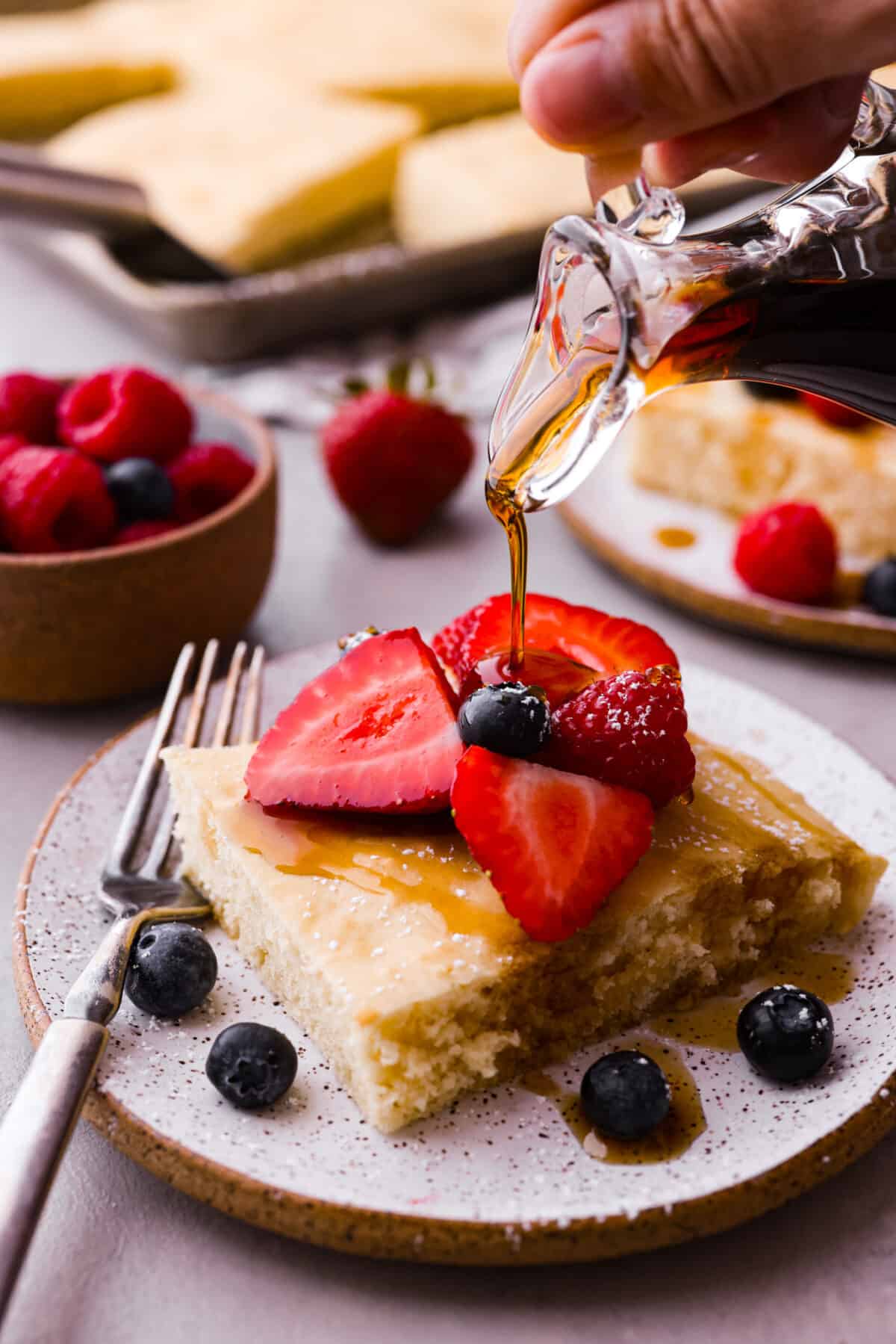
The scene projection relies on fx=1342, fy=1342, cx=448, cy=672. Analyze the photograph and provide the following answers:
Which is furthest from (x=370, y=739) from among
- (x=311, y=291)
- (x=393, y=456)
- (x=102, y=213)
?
(x=102, y=213)

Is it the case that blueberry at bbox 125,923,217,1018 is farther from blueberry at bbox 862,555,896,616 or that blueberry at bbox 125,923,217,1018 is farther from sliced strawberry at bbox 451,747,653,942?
blueberry at bbox 862,555,896,616

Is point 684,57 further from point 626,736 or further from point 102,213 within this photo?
point 102,213

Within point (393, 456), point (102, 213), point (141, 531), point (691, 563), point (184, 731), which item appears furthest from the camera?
point (102, 213)

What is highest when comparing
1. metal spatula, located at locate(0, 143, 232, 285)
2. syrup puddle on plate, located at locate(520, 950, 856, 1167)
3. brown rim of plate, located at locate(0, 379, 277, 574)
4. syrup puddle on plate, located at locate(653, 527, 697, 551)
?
metal spatula, located at locate(0, 143, 232, 285)

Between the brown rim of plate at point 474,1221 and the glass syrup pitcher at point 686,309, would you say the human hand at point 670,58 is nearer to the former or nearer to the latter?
the glass syrup pitcher at point 686,309

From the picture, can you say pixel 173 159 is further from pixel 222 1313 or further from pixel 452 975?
pixel 222 1313

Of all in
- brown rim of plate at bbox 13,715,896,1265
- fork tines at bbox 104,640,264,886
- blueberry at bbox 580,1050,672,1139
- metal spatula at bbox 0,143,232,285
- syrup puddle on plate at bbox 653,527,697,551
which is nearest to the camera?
brown rim of plate at bbox 13,715,896,1265

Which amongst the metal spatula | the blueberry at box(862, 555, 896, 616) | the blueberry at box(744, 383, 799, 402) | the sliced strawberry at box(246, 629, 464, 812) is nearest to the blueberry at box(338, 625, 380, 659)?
the sliced strawberry at box(246, 629, 464, 812)
